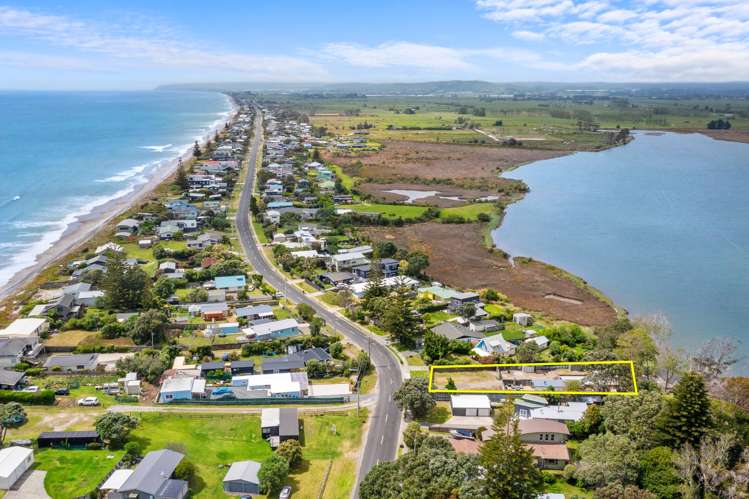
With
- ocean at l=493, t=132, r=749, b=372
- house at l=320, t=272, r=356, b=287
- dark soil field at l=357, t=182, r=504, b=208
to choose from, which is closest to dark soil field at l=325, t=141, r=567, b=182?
dark soil field at l=357, t=182, r=504, b=208

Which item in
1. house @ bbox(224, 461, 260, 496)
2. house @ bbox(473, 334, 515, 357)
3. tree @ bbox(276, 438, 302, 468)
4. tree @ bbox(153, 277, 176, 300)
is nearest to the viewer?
house @ bbox(224, 461, 260, 496)

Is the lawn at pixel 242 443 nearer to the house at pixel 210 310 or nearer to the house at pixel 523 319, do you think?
the house at pixel 210 310

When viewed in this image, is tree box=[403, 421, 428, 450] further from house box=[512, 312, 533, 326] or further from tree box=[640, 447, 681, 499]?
house box=[512, 312, 533, 326]

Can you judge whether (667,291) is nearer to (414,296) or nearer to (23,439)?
(414,296)

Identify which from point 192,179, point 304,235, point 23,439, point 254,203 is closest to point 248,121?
point 192,179

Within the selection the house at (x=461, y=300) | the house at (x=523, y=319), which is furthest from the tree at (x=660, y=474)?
the house at (x=461, y=300)

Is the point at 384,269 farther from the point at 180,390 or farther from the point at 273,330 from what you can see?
the point at 180,390

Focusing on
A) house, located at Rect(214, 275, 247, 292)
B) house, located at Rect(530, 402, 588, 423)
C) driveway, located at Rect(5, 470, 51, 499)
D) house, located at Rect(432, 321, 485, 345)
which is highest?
house, located at Rect(214, 275, 247, 292)

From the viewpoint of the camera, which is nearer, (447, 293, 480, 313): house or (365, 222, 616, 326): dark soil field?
(447, 293, 480, 313): house
